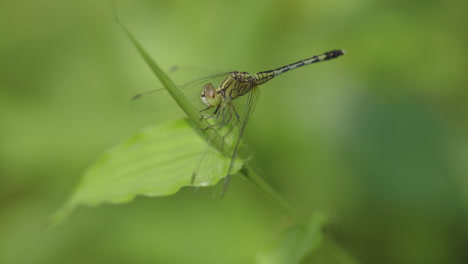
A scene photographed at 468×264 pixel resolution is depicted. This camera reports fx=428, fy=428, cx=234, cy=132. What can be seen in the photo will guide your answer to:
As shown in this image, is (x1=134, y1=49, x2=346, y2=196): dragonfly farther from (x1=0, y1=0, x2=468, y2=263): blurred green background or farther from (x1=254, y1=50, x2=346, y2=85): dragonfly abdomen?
(x1=0, y1=0, x2=468, y2=263): blurred green background

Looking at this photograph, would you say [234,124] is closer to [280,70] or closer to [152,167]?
[152,167]

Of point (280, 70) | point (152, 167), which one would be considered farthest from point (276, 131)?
point (152, 167)

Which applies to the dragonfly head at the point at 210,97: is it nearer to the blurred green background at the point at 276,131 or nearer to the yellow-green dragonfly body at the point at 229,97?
the yellow-green dragonfly body at the point at 229,97

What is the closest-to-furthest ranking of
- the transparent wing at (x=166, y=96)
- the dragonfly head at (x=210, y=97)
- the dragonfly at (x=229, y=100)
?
the dragonfly at (x=229, y=100)
the dragonfly head at (x=210, y=97)
the transparent wing at (x=166, y=96)

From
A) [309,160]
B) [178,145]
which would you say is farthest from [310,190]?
[178,145]

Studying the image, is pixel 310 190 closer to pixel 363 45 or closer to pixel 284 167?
pixel 284 167

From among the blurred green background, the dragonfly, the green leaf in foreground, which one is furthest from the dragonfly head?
the blurred green background

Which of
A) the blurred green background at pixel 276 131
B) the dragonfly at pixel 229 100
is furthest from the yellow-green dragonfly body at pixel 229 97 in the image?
the blurred green background at pixel 276 131
